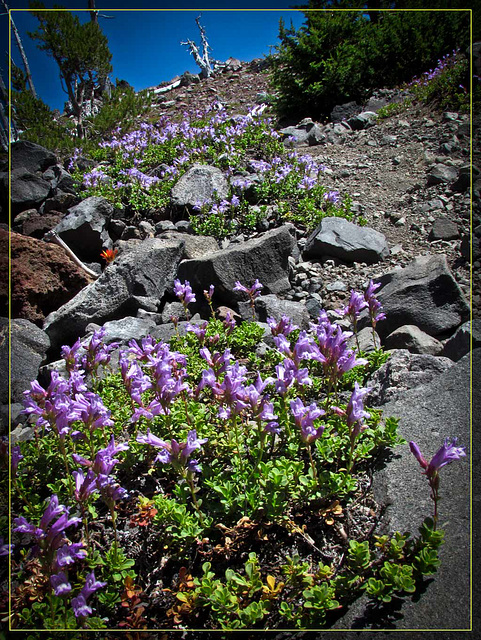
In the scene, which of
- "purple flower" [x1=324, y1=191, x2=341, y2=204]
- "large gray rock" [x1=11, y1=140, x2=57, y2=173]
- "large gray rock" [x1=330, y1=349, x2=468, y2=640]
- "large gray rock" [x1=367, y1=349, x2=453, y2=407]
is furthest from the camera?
Result: "large gray rock" [x1=11, y1=140, x2=57, y2=173]

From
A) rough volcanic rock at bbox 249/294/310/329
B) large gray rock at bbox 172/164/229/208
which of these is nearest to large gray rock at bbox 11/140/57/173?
large gray rock at bbox 172/164/229/208

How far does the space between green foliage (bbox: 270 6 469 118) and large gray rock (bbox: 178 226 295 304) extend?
2701mm

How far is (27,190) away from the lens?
866 centimetres

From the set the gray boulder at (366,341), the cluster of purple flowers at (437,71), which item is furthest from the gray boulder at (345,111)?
the gray boulder at (366,341)

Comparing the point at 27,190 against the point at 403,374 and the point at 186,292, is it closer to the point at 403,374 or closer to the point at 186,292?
Result: the point at 186,292

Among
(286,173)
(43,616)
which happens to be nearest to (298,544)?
(43,616)

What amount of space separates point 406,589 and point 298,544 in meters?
0.70

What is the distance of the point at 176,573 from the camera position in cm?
218

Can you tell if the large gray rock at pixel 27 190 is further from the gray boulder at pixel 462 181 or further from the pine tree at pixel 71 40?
the gray boulder at pixel 462 181

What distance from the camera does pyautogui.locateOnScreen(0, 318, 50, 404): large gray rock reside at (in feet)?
12.0

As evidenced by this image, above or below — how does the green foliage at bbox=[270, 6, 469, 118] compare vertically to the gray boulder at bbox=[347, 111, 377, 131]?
above

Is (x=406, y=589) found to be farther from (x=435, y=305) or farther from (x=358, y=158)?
(x=358, y=158)

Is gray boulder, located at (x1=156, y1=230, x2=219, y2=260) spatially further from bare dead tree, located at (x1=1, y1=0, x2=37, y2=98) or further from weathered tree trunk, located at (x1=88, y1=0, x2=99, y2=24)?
weathered tree trunk, located at (x1=88, y1=0, x2=99, y2=24)

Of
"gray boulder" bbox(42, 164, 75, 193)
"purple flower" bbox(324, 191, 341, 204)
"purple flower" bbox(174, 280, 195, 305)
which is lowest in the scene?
"purple flower" bbox(174, 280, 195, 305)
